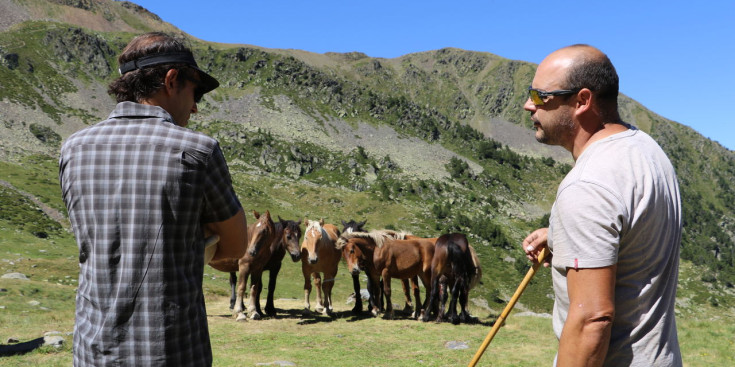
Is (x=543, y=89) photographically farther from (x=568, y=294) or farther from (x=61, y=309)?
(x=61, y=309)

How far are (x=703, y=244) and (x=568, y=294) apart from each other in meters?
170

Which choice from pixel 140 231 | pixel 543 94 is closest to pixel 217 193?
pixel 140 231

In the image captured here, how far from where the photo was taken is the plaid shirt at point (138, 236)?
2525 mm

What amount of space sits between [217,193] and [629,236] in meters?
2.09

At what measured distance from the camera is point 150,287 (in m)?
2.53

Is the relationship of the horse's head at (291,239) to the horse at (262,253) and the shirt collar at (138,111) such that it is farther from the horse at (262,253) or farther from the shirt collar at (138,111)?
the shirt collar at (138,111)

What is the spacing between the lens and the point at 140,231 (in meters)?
2.53

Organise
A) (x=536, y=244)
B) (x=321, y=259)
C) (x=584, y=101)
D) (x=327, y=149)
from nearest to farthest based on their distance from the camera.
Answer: (x=584, y=101) < (x=536, y=244) < (x=321, y=259) < (x=327, y=149)

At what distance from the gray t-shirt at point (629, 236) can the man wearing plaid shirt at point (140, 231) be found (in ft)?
5.96

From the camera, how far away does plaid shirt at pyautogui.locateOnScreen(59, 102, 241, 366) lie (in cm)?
253

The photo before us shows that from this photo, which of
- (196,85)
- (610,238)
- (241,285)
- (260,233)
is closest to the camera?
(610,238)

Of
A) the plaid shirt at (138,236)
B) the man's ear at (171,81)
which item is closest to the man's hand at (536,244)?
the plaid shirt at (138,236)

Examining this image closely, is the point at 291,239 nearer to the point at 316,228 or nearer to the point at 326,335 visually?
the point at 316,228

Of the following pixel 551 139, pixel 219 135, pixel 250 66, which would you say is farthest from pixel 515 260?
pixel 250 66
